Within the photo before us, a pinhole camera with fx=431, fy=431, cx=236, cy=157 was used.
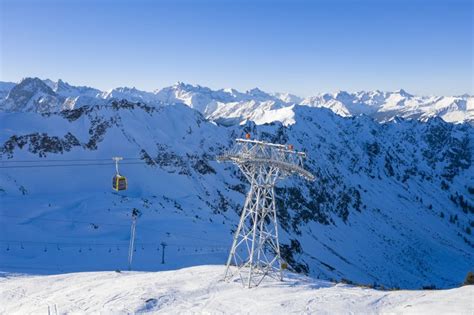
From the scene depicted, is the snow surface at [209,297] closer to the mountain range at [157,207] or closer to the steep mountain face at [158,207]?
the mountain range at [157,207]

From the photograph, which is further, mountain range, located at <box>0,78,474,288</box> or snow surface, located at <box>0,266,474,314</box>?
mountain range, located at <box>0,78,474,288</box>

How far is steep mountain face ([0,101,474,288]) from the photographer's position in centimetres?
5727

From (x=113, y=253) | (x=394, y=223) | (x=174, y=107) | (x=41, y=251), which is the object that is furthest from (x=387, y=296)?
(x=394, y=223)

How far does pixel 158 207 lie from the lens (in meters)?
77.9

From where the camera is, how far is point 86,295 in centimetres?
3111

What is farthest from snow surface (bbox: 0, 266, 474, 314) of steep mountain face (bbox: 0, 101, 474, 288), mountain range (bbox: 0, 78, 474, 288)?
steep mountain face (bbox: 0, 101, 474, 288)

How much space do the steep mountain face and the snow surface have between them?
1541cm

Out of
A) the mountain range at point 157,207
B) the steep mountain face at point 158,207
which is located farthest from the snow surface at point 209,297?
the steep mountain face at point 158,207

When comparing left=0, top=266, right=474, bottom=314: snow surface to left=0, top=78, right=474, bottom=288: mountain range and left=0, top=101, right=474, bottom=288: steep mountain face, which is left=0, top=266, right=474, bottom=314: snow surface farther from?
left=0, top=101, right=474, bottom=288: steep mountain face

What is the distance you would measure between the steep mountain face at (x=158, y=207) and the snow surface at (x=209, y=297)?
15.4m

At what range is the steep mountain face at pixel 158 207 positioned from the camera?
5727cm

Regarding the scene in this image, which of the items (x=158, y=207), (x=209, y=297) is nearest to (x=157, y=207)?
(x=158, y=207)

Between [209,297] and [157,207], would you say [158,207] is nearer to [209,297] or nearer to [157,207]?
[157,207]

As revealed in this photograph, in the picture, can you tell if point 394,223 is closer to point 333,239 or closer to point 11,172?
point 333,239
